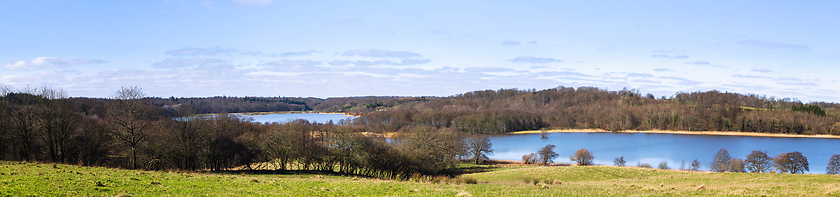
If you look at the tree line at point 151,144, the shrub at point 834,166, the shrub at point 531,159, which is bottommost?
the shrub at point 531,159

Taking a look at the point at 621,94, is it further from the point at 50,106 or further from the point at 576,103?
the point at 50,106

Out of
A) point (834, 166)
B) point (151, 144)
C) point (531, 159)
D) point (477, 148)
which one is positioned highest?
point (151, 144)

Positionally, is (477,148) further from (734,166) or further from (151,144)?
(151,144)

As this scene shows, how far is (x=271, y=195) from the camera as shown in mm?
10516

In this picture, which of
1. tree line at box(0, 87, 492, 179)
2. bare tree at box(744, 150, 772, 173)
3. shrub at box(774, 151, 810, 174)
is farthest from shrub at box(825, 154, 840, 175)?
tree line at box(0, 87, 492, 179)

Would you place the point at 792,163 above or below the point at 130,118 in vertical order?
below

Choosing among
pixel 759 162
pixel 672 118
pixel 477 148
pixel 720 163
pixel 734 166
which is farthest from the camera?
pixel 672 118

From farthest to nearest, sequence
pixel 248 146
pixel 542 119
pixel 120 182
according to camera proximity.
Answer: pixel 542 119
pixel 248 146
pixel 120 182

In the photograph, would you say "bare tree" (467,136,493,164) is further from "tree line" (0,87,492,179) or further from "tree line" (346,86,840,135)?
"tree line" (346,86,840,135)

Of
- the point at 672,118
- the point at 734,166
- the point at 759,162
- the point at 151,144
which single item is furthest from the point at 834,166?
the point at 672,118

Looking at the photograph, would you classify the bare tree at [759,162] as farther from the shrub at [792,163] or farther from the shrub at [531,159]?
the shrub at [531,159]

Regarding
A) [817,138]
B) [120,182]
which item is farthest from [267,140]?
[817,138]

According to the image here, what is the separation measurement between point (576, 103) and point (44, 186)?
185m

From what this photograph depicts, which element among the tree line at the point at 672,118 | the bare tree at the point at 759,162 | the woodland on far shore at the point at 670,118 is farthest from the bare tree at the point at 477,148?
the tree line at the point at 672,118
